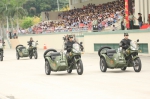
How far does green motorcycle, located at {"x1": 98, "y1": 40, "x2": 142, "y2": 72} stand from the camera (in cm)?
2027

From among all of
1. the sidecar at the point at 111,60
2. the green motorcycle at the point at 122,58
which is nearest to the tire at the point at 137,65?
the green motorcycle at the point at 122,58

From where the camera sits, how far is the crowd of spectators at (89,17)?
47062mm

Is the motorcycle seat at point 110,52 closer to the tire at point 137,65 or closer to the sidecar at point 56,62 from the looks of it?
the tire at point 137,65

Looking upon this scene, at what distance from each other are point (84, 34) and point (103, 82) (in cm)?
2839

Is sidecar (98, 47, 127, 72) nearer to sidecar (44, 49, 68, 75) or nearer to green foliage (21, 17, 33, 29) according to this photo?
sidecar (44, 49, 68, 75)

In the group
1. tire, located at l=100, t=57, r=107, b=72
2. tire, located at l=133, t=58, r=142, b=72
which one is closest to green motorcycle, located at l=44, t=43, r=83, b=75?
tire, located at l=100, t=57, r=107, b=72

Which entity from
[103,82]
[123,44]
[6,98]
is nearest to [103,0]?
[123,44]

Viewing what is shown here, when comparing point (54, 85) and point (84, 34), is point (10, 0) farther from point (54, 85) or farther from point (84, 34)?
point (54, 85)

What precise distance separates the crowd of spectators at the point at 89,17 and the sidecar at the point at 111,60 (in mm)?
19868

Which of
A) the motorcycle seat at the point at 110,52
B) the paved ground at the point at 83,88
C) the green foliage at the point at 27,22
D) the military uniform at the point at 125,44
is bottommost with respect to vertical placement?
the paved ground at the point at 83,88

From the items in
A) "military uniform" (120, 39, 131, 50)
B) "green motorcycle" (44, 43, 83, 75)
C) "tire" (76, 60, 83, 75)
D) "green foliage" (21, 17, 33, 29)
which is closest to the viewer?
"tire" (76, 60, 83, 75)

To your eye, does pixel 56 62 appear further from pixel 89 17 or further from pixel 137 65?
pixel 89 17

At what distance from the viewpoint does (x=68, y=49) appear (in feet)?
66.9

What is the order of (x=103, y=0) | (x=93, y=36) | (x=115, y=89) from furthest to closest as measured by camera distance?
(x=103, y=0), (x=93, y=36), (x=115, y=89)
